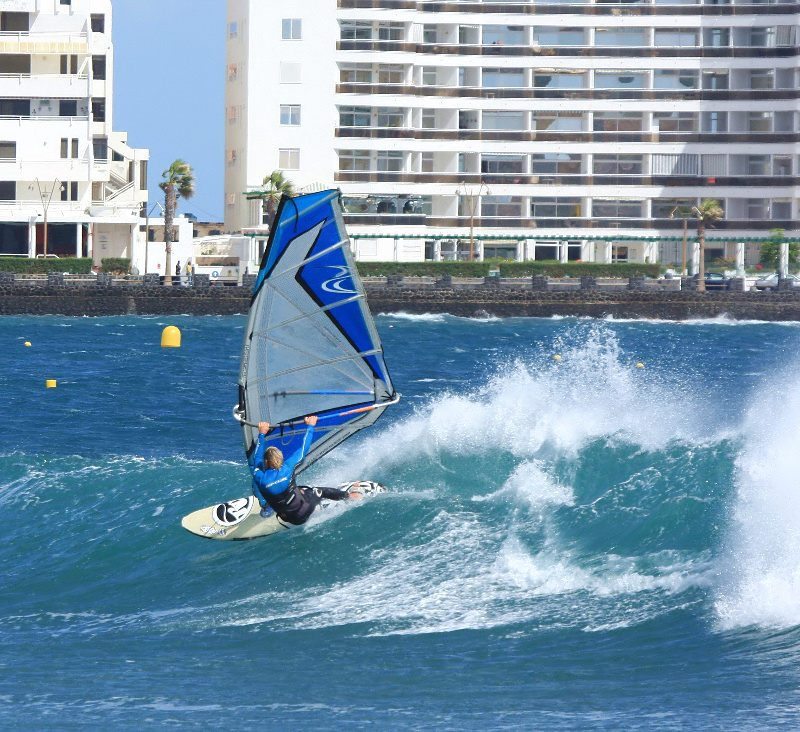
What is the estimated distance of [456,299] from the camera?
70.0 metres

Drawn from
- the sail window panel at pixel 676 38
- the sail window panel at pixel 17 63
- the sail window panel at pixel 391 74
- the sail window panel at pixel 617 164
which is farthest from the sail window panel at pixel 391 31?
the sail window panel at pixel 17 63

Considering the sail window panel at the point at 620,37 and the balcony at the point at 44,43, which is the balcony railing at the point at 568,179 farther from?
the balcony at the point at 44,43

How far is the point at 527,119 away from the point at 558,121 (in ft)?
6.12

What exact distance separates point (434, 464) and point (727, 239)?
6824 cm

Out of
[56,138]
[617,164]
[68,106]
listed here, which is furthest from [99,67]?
[617,164]

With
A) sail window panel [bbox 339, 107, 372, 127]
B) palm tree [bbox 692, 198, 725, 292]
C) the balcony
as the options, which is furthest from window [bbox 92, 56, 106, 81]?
palm tree [bbox 692, 198, 725, 292]

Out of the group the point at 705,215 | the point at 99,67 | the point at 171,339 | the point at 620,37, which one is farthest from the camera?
the point at 620,37

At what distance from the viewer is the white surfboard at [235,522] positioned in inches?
661

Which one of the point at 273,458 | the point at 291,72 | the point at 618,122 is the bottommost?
the point at 273,458

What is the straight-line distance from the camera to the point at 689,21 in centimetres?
8519

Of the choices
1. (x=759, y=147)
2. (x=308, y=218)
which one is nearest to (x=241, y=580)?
(x=308, y=218)

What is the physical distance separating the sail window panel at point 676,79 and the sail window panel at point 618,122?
6.88ft

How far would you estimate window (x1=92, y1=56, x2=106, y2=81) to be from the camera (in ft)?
258

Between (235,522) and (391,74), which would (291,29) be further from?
(235,522)
